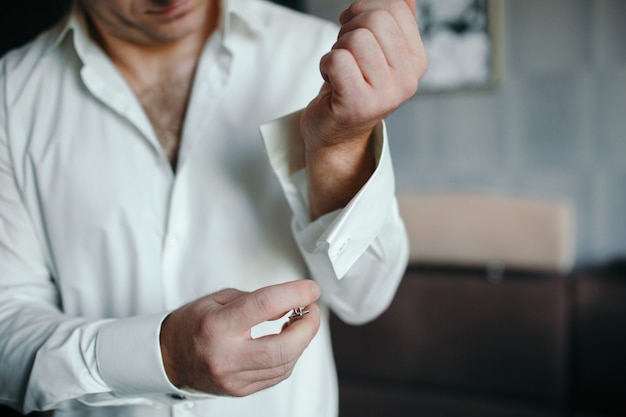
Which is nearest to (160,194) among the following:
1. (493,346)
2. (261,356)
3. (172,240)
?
(172,240)

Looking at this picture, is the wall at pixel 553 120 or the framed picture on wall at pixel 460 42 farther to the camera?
the framed picture on wall at pixel 460 42

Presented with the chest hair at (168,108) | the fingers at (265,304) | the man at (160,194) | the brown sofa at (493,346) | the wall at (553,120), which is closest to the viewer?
the fingers at (265,304)

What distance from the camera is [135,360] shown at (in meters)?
0.46

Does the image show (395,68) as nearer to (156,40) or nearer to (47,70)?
(156,40)

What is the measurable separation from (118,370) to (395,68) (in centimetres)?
33

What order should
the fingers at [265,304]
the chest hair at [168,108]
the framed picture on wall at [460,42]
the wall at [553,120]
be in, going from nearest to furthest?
1. the fingers at [265,304]
2. the chest hair at [168,108]
3. the wall at [553,120]
4. the framed picture on wall at [460,42]

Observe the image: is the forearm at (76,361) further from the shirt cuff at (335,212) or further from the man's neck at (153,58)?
the man's neck at (153,58)

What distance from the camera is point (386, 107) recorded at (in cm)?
40

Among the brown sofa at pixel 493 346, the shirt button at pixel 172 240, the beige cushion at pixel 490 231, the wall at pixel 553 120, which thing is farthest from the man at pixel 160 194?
the wall at pixel 553 120

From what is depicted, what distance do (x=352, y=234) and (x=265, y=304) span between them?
0.11 meters

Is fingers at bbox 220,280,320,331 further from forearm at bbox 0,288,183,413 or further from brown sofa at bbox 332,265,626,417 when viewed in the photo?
brown sofa at bbox 332,265,626,417

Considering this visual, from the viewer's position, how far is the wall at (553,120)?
1.52m

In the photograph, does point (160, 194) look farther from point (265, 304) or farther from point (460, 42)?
point (460, 42)

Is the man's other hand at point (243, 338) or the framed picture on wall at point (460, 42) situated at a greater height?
the framed picture on wall at point (460, 42)
